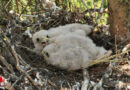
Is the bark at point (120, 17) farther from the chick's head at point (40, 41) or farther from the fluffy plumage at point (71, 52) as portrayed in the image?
the chick's head at point (40, 41)

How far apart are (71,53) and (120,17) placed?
746 mm

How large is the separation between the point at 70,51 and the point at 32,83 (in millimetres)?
497

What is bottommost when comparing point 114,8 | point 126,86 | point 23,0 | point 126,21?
point 126,86

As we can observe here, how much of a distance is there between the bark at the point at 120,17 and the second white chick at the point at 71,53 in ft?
1.31

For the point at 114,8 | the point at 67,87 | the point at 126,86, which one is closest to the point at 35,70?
the point at 67,87

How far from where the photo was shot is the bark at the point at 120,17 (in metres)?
2.22

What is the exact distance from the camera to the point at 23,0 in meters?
3.12

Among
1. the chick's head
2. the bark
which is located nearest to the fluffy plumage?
the chick's head

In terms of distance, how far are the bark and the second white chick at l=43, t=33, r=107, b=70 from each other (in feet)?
1.31

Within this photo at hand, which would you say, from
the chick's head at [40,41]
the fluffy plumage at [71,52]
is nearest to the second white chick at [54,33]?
the chick's head at [40,41]

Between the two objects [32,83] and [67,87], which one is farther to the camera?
[67,87]

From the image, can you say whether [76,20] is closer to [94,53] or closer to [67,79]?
[94,53]

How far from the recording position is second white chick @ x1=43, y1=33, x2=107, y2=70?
192 centimetres

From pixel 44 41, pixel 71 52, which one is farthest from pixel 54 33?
pixel 71 52
